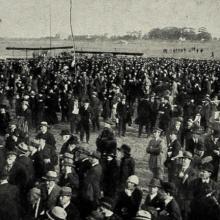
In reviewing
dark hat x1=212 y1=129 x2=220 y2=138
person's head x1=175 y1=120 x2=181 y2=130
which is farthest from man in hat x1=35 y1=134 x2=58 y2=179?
dark hat x1=212 y1=129 x2=220 y2=138

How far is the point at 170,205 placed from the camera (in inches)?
211

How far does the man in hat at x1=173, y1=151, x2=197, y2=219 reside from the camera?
20.5 ft

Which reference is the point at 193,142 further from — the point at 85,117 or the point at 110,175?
the point at 85,117

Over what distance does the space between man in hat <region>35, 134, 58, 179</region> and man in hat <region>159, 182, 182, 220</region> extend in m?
2.45

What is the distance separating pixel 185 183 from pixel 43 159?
7.84ft

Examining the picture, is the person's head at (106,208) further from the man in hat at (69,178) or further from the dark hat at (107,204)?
the man in hat at (69,178)

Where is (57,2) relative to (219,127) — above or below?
above

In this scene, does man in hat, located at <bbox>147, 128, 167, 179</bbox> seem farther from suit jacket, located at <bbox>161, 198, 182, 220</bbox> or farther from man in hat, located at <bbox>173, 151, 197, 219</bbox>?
suit jacket, located at <bbox>161, 198, 182, 220</bbox>

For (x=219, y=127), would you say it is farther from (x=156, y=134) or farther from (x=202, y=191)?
(x=202, y=191)

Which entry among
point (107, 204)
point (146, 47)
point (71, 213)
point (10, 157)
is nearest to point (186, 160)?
point (107, 204)

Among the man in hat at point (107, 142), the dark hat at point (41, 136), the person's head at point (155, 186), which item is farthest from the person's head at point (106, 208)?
the man in hat at point (107, 142)

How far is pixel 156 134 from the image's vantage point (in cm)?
855

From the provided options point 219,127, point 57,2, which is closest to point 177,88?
point 219,127

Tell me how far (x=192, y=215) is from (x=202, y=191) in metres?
0.46
